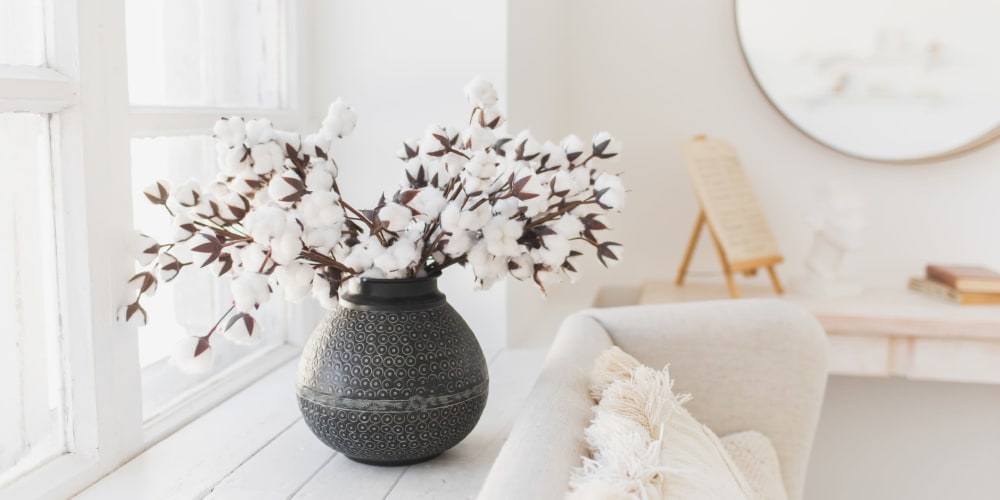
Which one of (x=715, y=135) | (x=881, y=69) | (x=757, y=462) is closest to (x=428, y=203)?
(x=757, y=462)

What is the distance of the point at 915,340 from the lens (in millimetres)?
1750

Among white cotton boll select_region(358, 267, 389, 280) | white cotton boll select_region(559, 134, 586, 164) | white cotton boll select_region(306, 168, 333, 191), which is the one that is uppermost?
white cotton boll select_region(559, 134, 586, 164)

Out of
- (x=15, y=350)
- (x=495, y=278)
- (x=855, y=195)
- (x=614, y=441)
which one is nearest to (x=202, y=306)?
(x=15, y=350)

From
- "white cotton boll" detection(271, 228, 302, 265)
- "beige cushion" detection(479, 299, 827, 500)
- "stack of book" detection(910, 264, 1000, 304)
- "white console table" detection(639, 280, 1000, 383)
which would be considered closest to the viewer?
"white cotton boll" detection(271, 228, 302, 265)

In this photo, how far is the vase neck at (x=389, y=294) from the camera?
100 cm

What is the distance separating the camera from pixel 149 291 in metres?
0.93

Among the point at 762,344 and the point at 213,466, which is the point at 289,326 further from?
the point at 762,344

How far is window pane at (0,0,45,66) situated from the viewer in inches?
35.4

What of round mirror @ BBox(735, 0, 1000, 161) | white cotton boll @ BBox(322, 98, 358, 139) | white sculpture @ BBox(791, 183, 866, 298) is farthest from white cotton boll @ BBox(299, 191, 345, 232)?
round mirror @ BBox(735, 0, 1000, 161)

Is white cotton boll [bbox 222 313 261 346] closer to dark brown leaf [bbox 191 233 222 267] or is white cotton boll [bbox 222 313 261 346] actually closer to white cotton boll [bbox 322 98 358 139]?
dark brown leaf [bbox 191 233 222 267]

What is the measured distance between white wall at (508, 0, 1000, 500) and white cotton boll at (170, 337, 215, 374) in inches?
46.6

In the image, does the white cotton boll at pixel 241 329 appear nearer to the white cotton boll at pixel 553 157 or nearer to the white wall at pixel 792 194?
the white cotton boll at pixel 553 157

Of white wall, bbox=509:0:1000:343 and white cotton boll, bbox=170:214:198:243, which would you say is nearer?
white cotton boll, bbox=170:214:198:243

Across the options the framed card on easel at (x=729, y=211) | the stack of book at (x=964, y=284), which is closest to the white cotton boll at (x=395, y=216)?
the framed card on easel at (x=729, y=211)
